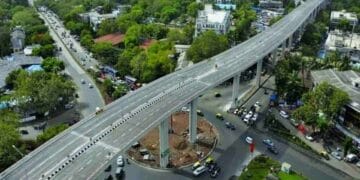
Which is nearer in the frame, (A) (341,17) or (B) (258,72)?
(B) (258,72)

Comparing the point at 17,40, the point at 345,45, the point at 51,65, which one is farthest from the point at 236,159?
the point at 17,40

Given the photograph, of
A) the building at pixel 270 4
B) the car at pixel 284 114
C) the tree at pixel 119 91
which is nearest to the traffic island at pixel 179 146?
the tree at pixel 119 91

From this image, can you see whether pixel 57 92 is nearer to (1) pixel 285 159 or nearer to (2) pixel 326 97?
(1) pixel 285 159

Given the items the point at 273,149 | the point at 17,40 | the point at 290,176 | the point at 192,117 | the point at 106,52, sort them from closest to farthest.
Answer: the point at 290,176 < the point at 273,149 < the point at 192,117 < the point at 106,52 < the point at 17,40

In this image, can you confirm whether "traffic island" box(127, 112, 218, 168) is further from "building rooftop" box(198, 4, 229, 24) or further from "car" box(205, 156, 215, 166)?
"building rooftop" box(198, 4, 229, 24)

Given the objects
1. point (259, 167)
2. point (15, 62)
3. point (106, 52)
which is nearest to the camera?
point (259, 167)

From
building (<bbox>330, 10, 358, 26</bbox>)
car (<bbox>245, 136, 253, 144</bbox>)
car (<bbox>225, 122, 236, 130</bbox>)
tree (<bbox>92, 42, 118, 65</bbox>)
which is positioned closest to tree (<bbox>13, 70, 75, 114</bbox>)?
tree (<bbox>92, 42, 118, 65</bbox>)

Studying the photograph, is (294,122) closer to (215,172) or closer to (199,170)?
(215,172)
